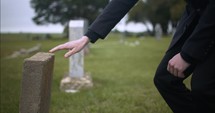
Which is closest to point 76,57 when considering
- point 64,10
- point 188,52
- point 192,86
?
point 192,86

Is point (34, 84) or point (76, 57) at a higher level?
point (34, 84)

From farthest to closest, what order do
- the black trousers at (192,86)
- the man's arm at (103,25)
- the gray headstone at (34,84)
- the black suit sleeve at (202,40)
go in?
the gray headstone at (34,84)
the man's arm at (103,25)
the black trousers at (192,86)
the black suit sleeve at (202,40)

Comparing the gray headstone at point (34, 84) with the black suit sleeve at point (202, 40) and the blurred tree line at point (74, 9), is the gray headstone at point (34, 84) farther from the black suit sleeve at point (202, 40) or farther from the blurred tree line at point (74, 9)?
the blurred tree line at point (74, 9)

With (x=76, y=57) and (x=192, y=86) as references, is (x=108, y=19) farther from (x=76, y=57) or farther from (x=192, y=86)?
(x=76, y=57)

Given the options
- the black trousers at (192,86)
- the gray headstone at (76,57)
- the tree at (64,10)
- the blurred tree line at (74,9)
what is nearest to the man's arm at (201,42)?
the black trousers at (192,86)

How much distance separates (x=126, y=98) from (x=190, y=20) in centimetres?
331

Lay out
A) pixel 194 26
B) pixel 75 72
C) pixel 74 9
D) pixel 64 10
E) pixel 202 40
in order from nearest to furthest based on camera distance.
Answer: pixel 202 40 < pixel 194 26 < pixel 75 72 < pixel 74 9 < pixel 64 10

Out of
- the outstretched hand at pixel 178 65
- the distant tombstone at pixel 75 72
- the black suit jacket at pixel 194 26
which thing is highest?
the black suit jacket at pixel 194 26

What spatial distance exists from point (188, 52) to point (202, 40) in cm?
12

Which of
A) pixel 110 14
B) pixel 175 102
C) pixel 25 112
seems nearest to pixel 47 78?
pixel 25 112

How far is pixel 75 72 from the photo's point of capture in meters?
7.55

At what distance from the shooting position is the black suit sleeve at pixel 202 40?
2.29 m

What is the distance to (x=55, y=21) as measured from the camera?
180ft

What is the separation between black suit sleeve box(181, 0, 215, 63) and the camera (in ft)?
7.50
